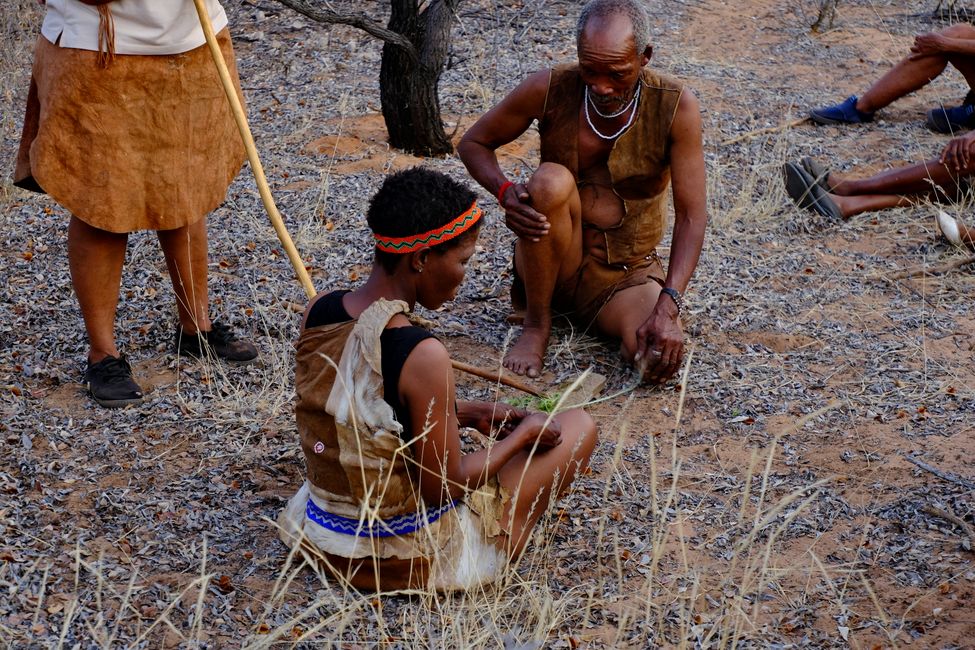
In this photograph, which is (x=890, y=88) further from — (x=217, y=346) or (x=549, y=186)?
(x=217, y=346)

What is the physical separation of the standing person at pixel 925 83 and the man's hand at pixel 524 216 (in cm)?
322

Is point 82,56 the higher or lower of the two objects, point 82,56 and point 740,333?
the higher

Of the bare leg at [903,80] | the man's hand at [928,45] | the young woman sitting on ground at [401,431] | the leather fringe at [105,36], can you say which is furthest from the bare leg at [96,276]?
the man's hand at [928,45]

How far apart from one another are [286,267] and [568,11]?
3.84 m

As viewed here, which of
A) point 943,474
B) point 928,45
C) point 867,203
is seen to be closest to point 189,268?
point 943,474

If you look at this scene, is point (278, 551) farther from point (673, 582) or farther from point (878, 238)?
point (878, 238)

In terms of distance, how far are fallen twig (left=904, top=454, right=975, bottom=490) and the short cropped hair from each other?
59.6 inches

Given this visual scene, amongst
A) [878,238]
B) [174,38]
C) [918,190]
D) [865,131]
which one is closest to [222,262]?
[174,38]

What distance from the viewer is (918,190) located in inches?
197

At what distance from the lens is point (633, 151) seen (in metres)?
3.50

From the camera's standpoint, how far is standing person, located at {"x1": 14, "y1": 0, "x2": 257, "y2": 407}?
2.95 m

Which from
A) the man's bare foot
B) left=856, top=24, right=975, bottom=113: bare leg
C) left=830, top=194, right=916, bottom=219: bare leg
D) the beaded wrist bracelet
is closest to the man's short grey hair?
the beaded wrist bracelet

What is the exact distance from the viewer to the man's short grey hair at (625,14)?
10.6 feet

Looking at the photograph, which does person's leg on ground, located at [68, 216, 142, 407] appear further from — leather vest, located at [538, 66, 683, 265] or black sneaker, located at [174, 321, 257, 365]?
leather vest, located at [538, 66, 683, 265]
